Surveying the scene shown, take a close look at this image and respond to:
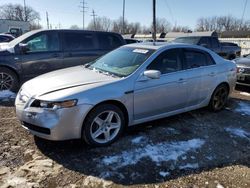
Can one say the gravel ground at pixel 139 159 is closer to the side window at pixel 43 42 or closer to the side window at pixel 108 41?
the side window at pixel 43 42

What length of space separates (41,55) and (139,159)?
4.83 m

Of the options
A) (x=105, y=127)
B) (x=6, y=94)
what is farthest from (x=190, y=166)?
(x=6, y=94)

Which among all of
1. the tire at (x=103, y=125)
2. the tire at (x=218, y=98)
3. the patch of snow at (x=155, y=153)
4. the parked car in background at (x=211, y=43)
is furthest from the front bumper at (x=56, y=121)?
the parked car in background at (x=211, y=43)

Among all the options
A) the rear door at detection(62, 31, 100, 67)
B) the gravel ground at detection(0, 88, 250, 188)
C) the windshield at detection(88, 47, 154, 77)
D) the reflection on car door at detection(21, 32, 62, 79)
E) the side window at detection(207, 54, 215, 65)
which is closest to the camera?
the gravel ground at detection(0, 88, 250, 188)

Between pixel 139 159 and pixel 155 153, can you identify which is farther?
pixel 155 153

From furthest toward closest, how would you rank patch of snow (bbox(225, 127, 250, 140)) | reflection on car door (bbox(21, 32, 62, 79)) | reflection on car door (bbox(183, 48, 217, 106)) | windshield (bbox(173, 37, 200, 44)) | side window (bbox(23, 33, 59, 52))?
windshield (bbox(173, 37, 200, 44))
side window (bbox(23, 33, 59, 52))
reflection on car door (bbox(21, 32, 62, 79))
reflection on car door (bbox(183, 48, 217, 106))
patch of snow (bbox(225, 127, 250, 140))

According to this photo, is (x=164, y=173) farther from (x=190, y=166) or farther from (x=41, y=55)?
(x=41, y=55)

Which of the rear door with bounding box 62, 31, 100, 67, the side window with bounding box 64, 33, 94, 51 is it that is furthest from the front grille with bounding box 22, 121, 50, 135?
the side window with bounding box 64, 33, 94, 51

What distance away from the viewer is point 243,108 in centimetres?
673

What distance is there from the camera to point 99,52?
874cm

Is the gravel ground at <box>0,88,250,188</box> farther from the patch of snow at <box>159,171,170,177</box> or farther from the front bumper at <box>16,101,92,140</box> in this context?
the front bumper at <box>16,101,92,140</box>

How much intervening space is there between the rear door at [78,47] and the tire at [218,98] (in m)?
3.93

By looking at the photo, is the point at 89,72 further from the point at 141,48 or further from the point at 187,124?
the point at 187,124

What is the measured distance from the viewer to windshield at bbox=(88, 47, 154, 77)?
15.6 ft
